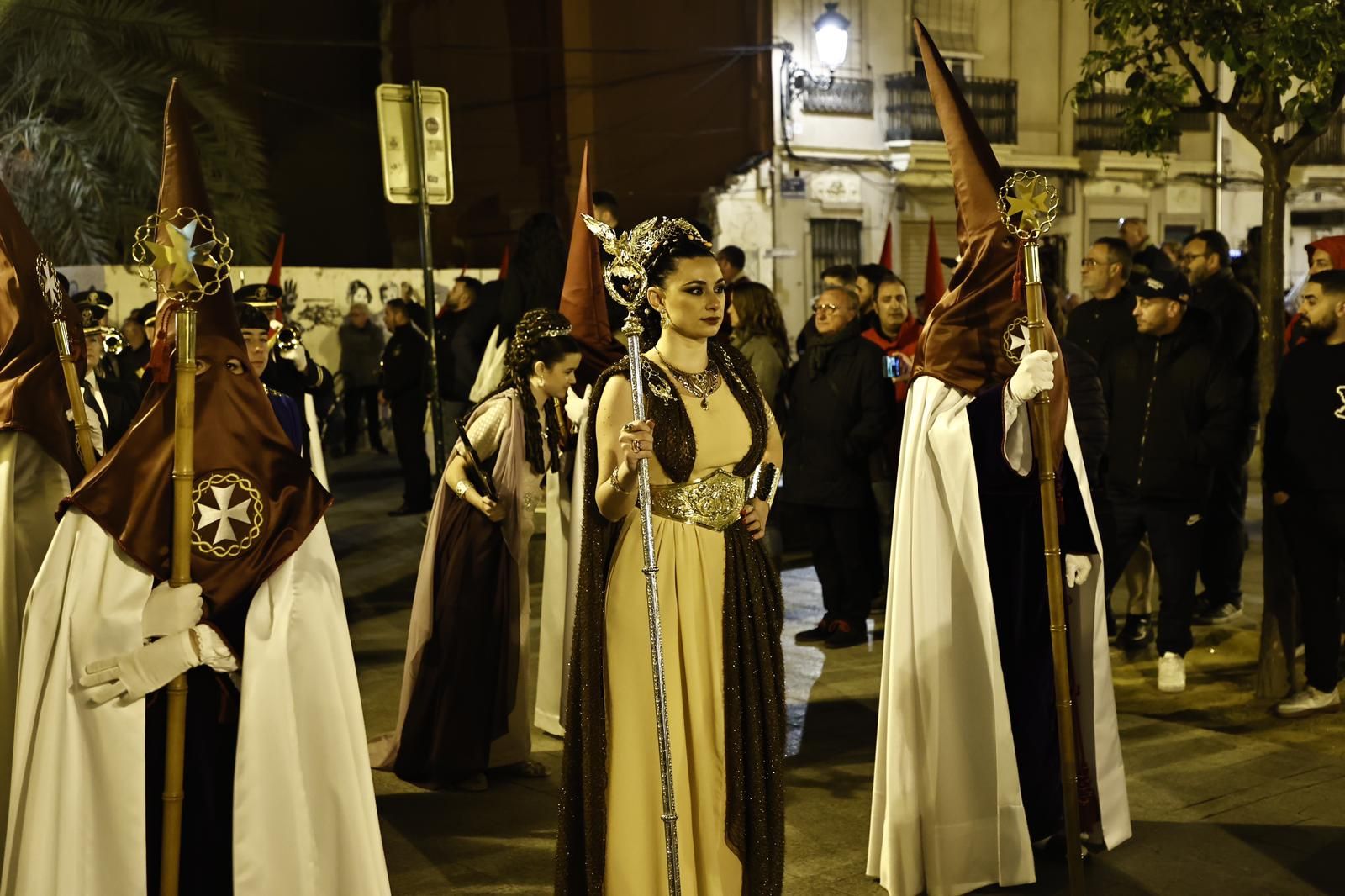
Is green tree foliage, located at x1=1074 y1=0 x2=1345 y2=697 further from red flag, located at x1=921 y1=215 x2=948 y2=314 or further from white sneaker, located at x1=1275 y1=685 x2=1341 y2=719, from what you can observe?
red flag, located at x1=921 y1=215 x2=948 y2=314

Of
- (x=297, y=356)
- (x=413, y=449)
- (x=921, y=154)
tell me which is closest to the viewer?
(x=297, y=356)

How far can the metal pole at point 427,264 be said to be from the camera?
10.8 metres

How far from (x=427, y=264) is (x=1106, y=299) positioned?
5311 millimetres

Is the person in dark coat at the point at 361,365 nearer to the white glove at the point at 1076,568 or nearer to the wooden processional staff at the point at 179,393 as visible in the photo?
the white glove at the point at 1076,568

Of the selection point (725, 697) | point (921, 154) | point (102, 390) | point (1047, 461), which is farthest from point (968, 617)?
point (921, 154)

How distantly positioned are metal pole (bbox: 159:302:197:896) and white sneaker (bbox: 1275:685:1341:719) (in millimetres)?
5252

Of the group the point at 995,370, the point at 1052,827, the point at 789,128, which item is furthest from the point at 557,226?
the point at 789,128

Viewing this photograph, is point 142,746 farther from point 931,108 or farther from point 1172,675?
point 931,108

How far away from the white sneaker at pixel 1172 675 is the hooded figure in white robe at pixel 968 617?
95.6 inches

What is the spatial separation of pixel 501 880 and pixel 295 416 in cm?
190

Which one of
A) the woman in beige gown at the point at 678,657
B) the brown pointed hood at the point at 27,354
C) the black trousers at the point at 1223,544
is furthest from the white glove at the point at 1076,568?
the black trousers at the point at 1223,544

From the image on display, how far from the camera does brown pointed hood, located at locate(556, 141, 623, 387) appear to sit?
694cm

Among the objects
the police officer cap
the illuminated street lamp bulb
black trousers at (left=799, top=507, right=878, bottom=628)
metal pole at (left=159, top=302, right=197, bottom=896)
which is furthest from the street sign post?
the illuminated street lamp bulb

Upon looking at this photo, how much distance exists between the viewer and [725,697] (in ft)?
14.2
